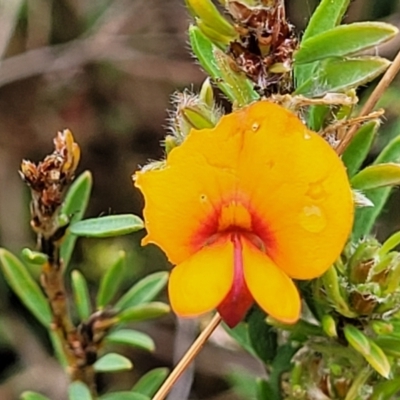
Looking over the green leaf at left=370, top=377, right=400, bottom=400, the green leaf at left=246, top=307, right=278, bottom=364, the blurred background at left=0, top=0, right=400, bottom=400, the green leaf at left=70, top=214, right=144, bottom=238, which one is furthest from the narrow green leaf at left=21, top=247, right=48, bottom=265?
the blurred background at left=0, top=0, right=400, bottom=400

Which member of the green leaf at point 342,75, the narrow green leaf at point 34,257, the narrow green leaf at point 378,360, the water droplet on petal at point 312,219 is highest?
the green leaf at point 342,75

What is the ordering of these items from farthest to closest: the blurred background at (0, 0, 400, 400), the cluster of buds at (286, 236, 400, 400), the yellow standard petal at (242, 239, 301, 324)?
the blurred background at (0, 0, 400, 400)
the cluster of buds at (286, 236, 400, 400)
the yellow standard petal at (242, 239, 301, 324)

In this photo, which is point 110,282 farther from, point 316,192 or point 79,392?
point 316,192

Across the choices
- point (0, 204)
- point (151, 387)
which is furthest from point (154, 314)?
point (0, 204)

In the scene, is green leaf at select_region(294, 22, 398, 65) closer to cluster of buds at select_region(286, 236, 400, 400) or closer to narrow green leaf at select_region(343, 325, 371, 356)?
cluster of buds at select_region(286, 236, 400, 400)

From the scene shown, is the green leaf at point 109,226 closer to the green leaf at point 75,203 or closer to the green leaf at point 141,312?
the green leaf at point 75,203

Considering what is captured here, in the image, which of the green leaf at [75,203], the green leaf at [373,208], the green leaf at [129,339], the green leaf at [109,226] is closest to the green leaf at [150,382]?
the green leaf at [129,339]
